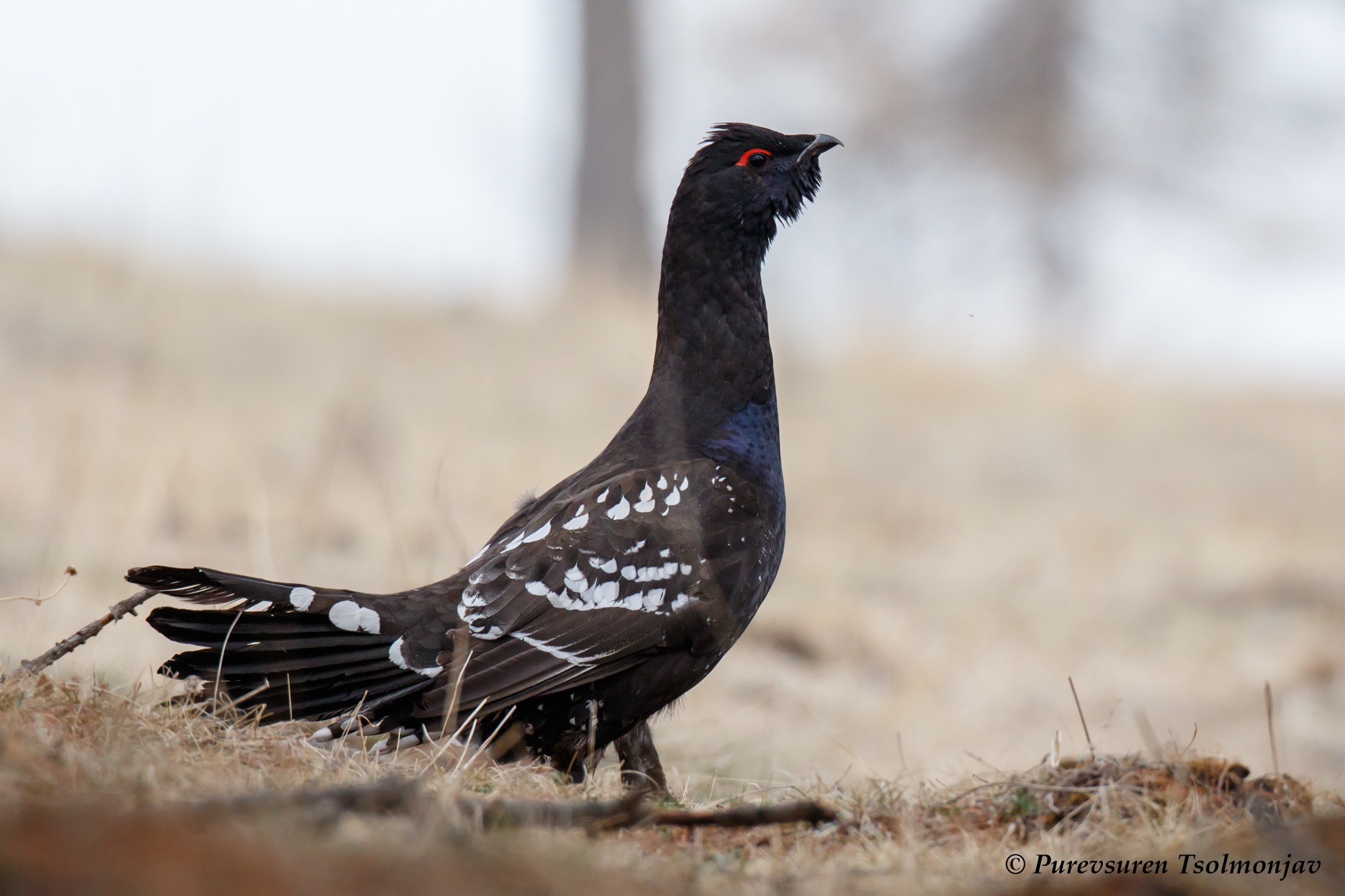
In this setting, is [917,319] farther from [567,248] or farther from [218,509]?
[218,509]

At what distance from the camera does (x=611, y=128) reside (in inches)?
632

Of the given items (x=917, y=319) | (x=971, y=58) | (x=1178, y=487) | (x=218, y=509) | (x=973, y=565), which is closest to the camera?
(x=218, y=509)

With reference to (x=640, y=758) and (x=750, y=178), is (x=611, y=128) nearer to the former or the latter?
(x=750, y=178)

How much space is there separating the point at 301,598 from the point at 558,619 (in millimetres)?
790

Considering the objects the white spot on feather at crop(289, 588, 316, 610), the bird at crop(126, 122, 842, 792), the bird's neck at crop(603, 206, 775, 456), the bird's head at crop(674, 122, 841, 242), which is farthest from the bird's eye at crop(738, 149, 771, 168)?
the white spot on feather at crop(289, 588, 316, 610)

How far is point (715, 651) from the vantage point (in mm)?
3652

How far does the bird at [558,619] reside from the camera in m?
3.41

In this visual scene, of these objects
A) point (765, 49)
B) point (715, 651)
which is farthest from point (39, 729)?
point (765, 49)

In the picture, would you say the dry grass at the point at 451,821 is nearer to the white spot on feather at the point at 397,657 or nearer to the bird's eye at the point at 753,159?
the white spot on feather at the point at 397,657

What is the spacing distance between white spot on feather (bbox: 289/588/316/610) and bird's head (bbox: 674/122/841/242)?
205cm

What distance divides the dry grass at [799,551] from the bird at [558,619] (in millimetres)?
261

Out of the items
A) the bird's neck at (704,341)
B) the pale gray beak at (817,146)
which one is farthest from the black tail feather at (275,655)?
the pale gray beak at (817,146)

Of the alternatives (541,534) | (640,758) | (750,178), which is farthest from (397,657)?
(750,178)

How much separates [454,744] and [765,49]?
25.5m
